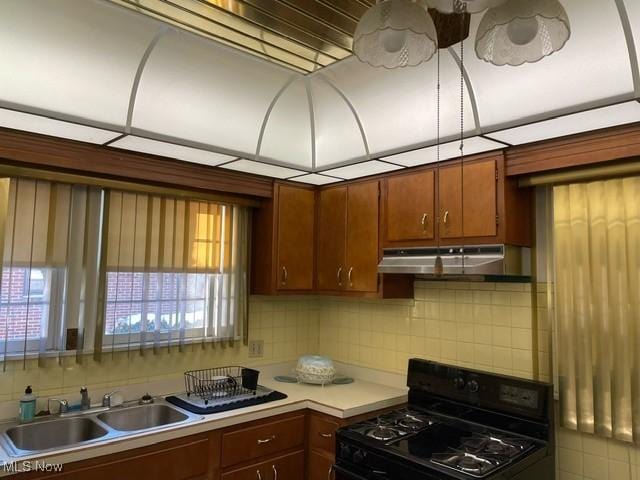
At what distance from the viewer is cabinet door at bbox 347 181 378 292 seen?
2916 mm

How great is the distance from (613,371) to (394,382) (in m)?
1.33

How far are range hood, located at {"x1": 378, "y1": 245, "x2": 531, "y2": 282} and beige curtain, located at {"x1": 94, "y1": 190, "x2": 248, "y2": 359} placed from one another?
113cm

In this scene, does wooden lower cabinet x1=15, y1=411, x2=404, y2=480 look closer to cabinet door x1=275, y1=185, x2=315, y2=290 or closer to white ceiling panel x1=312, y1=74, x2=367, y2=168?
cabinet door x1=275, y1=185, x2=315, y2=290

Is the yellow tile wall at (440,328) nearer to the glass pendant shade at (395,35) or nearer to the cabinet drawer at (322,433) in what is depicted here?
the cabinet drawer at (322,433)

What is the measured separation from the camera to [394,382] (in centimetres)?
307

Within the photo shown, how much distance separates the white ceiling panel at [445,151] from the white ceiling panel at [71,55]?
1.33m

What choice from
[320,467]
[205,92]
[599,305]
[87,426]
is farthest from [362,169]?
[87,426]

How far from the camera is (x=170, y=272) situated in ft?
9.21

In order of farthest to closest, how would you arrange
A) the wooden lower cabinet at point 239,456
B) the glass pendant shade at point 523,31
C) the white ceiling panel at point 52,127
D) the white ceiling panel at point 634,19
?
the wooden lower cabinet at point 239,456
the white ceiling panel at point 52,127
the white ceiling panel at point 634,19
the glass pendant shade at point 523,31

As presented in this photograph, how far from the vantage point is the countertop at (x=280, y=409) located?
75.2 inches

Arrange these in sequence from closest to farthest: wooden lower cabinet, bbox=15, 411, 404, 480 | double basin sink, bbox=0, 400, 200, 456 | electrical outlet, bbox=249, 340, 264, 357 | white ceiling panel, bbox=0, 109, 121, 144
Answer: white ceiling panel, bbox=0, 109, 121, 144 → wooden lower cabinet, bbox=15, 411, 404, 480 → double basin sink, bbox=0, 400, 200, 456 → electrical outlet, bbox=249, 340, 264, 357

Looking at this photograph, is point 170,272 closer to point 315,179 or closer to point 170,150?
point 170,150

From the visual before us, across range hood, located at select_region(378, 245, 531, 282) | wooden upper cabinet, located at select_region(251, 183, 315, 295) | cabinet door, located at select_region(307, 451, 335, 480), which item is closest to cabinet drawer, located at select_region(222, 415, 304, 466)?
cabinet door, located at select_region(307, 451, 335, 480)

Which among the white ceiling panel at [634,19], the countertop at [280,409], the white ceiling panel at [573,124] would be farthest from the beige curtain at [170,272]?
the white ceiling panel at [634,19]
